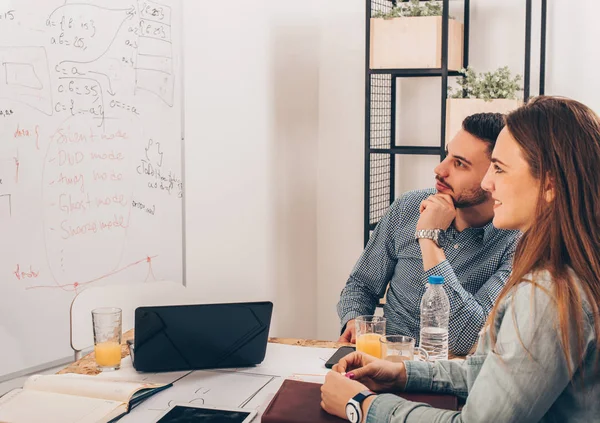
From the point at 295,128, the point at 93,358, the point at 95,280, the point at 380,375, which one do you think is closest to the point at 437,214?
the point at 380,375

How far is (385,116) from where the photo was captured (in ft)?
11.0

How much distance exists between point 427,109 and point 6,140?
1.87 metres

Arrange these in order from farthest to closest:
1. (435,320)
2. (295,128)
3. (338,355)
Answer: (295,128)
(435,320)
(338,355)

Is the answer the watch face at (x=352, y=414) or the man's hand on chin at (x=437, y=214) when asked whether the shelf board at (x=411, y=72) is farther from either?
the watch face at (x=352, y=414)

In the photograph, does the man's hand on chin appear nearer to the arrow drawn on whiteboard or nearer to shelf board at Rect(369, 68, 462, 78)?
shelf board at Rect(369, 68, 462, 78)

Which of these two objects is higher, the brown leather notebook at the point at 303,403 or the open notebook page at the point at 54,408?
the brown leather notebook at the point at 303,403

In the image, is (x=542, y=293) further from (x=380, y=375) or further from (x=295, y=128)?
(x=295, y=128)

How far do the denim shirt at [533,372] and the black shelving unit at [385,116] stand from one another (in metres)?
1.78

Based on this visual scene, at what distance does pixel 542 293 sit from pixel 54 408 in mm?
892

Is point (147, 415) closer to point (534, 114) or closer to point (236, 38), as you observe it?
point (534, 114)

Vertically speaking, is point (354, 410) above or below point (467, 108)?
below

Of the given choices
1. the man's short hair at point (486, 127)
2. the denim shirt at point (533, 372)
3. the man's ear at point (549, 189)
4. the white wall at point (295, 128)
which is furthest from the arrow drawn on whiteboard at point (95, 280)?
the man's ear at point (549, 189)

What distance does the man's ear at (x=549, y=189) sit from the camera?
1.20 meters

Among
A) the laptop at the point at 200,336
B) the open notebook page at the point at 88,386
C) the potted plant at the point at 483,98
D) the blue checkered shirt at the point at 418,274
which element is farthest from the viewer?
the potted plant at the point at 483,98
